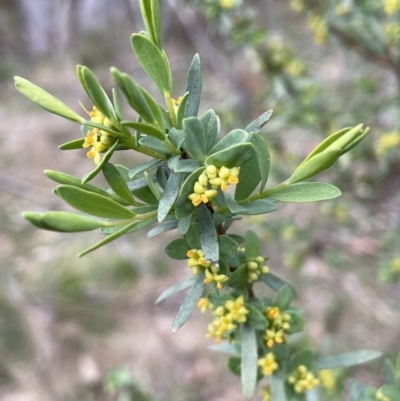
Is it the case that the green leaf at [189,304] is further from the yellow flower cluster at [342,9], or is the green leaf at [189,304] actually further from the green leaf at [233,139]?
the yellow flower cluster at [342,9]

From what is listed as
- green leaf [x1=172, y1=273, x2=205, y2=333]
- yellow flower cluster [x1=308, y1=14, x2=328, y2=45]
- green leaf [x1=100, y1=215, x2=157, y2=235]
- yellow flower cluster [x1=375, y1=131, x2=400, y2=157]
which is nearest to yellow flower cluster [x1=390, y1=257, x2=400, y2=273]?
yellow flower cluster [x1=375, y1=131, x2=400, y2=157]

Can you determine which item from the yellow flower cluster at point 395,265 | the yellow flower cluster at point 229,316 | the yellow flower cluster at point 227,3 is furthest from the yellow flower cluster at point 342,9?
the yellow flower cluster at point 229,316

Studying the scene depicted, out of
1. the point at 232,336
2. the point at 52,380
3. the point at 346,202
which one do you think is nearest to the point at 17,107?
the point at 52,380

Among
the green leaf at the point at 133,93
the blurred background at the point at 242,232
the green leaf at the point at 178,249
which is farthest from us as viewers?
the blurred background at the point at 242,232

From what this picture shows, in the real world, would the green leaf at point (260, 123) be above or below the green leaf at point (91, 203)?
above

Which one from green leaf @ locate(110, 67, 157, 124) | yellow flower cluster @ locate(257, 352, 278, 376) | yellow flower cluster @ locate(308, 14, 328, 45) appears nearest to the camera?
green leaf @ locate(110, 67, 157, 124)

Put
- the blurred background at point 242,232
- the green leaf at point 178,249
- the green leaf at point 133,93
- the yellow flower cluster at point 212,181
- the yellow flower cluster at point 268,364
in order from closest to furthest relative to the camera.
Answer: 1. the green leaf at point 133,93
2. the yellow flower cluster at point 212,181
3. the green leaf at point 178,249
4. the yellow flower cluster at point 268,364
5. the blurred background at point 242,232

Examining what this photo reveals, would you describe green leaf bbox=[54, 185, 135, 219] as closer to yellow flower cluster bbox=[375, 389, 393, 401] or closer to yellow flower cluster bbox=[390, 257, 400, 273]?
yellow flower cluster bbox=[375, 389, 393, 401]
